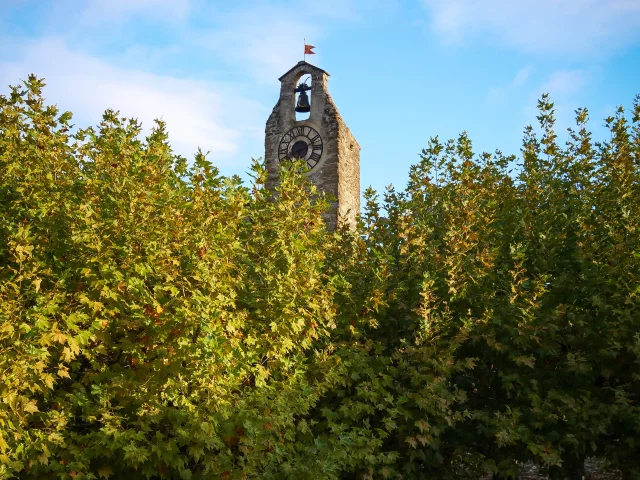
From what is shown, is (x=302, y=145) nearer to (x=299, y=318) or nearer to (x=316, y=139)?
(x=316, y=139)

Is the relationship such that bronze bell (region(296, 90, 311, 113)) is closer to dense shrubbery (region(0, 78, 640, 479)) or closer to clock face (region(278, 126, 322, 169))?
clock face (region(278, 126, 322, 169))

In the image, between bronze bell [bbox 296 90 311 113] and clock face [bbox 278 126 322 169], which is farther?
bronze bell [bbox 296 90 311 113]

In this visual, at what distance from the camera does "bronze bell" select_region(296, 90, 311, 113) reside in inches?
627

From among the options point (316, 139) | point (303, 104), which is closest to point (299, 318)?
point (316, 139)

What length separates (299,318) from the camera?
5.70 meters

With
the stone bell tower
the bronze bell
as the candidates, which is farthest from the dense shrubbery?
the bronze bell

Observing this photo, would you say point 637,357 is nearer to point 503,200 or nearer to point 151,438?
point 503,200

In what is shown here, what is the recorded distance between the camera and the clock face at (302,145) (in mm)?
15477

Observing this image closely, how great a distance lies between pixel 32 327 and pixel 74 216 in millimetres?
946

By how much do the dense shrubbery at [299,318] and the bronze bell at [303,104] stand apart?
A: 294 inches

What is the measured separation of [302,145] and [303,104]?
1.10 metres

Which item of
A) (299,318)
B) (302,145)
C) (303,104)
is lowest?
(299,318)

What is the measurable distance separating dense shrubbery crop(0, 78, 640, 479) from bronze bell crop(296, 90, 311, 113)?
7464 millimetres

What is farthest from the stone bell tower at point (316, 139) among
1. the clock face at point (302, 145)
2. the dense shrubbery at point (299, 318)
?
the dense shrubbery at point (299, 318)
